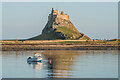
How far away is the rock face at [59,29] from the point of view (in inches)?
5695

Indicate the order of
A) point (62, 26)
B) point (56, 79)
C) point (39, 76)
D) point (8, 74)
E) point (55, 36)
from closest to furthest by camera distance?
point (56, 79) < point (39, 76) < point (8, 74) < point (55, 36) < point (62, 26)

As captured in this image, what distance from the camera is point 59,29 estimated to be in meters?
150

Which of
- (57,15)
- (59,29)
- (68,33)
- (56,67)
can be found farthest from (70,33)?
(56,67)

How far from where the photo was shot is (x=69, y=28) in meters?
157

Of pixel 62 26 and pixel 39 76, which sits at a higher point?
pixel 62 26

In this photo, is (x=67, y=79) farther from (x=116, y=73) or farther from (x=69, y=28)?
(x=69, y=28)

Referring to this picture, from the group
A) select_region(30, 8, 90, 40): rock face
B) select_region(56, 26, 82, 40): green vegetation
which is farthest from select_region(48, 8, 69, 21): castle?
select_region(56, 26, 82, 40): green vegetation

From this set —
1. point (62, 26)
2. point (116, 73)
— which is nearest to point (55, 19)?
point (62, 26)

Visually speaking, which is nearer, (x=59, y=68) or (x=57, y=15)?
(x=59, y=68)

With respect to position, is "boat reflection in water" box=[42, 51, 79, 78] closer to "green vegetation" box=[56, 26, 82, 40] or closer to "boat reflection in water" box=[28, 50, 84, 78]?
"boat reflection in water" box=[28, 50, 84, 78]

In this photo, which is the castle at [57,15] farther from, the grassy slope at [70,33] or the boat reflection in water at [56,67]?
the boat reflection in water at [56,67]

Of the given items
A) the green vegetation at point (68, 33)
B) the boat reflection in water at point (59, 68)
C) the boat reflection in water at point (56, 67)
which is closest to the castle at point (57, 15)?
the green vegetation at point (68, 33)

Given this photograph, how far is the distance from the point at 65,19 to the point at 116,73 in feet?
402

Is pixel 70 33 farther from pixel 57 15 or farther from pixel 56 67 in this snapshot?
pixel 56 67
